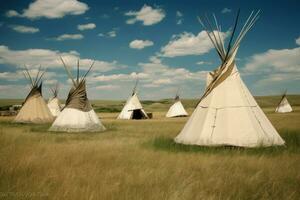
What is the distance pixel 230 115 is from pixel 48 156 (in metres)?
6.14

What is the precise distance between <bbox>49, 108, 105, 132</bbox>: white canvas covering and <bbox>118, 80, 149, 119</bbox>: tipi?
61.7ft

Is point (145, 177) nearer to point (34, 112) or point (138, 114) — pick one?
point (34, 112)

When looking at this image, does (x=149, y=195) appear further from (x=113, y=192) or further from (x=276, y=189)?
(x=276, y=189)

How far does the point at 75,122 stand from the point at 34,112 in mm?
9090

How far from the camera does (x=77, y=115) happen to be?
1969 centimetres

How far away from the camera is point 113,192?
496 cm

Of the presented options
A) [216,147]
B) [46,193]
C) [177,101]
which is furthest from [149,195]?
[177,101]

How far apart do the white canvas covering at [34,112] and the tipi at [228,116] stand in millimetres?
18076

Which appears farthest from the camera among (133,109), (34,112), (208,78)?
(133,109)

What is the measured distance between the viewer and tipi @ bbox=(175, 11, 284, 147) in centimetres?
1077

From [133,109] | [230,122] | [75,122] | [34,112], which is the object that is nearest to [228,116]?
[230,122]

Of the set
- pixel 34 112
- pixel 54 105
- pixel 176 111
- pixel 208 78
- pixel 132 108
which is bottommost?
pixel 176 111

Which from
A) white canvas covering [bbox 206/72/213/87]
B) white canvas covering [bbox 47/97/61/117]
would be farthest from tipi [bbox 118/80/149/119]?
white canvas covering [bbox 206/72/213/87]

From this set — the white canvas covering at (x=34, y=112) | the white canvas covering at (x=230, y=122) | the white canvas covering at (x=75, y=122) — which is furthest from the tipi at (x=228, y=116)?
the white canvas covering at (x=34, y=112)
